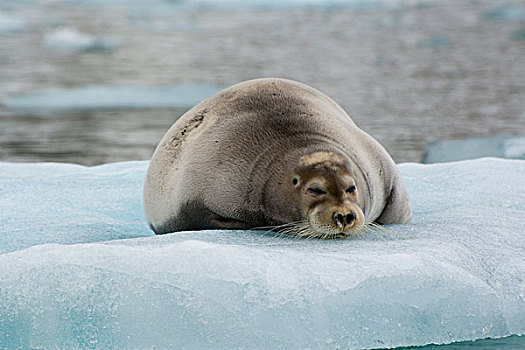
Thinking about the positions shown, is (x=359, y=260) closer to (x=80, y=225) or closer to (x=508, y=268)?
(x=508, y=268)

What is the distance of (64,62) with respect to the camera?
19.6m

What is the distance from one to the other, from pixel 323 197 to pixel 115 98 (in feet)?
35.2

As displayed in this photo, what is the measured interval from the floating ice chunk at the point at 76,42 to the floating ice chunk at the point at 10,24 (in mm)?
2020

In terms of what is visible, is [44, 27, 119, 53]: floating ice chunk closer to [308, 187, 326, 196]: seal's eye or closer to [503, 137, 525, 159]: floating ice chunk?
[503, 137, 525, 159]: floating ice chunk

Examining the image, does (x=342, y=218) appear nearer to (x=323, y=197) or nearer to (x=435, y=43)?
(x=323, y=197)

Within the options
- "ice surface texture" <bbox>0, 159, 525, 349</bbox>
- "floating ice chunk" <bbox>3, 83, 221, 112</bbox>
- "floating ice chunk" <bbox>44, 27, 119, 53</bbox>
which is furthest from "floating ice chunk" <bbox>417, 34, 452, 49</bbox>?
"ice surface texture" <bbox>0, 159, 525, 349</bbox>

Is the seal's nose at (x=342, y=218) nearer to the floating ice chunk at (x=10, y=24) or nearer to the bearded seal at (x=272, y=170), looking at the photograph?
the bearded seal at (x=272, y=170)

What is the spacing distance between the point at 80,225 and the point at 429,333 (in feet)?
5.56

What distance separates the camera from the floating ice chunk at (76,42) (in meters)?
20.5

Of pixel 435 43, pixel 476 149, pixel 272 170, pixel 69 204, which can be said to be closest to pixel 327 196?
pixel 272 170

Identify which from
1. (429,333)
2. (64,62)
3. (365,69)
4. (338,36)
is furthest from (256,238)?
(338,36)

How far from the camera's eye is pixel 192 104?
12.1 metres

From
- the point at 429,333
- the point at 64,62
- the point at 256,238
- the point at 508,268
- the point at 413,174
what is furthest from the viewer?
the point at 64,62

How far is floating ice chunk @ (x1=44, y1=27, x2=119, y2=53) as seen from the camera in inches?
808
